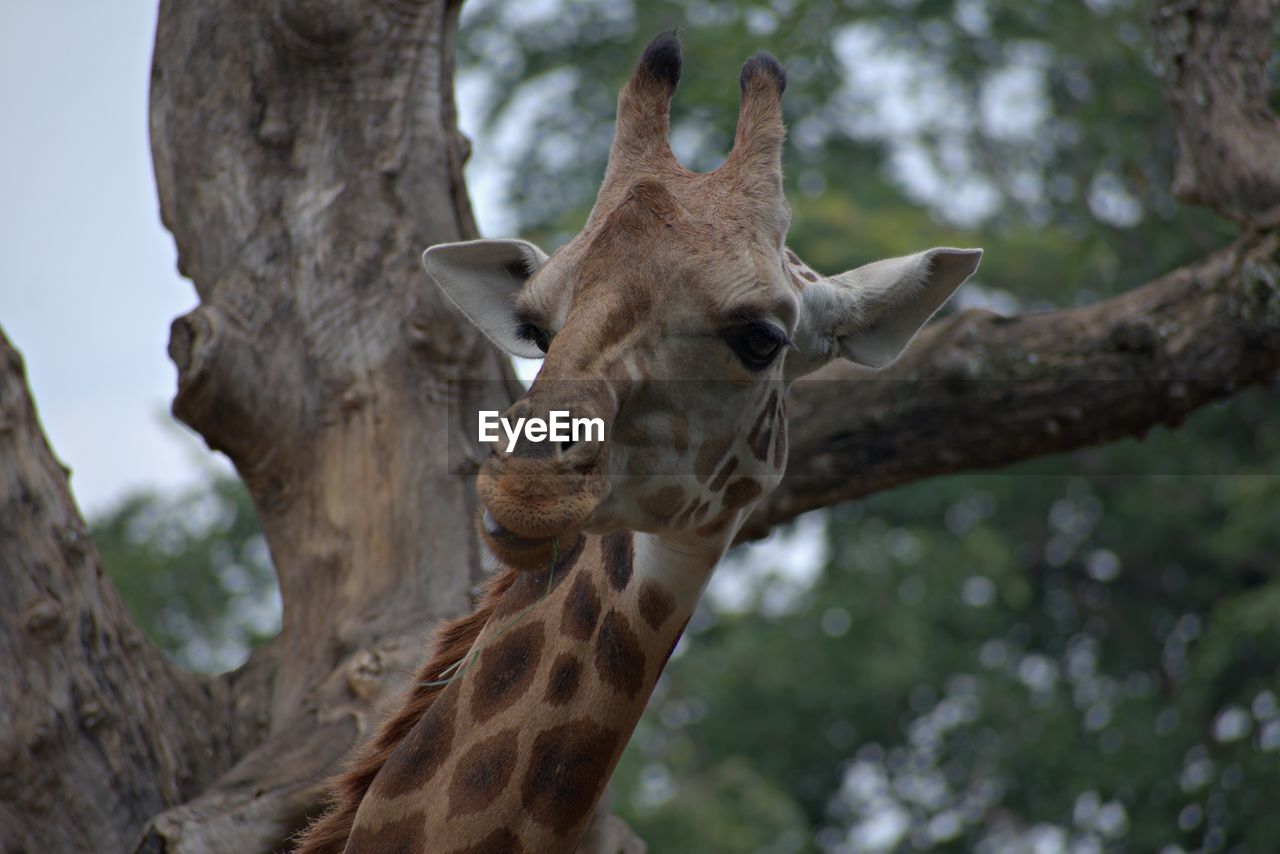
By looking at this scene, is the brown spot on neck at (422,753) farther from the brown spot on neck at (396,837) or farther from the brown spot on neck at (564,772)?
the brown spot on neck at (564,772)

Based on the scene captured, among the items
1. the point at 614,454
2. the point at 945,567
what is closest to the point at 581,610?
the point at 614,454

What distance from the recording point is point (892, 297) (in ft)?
12.4

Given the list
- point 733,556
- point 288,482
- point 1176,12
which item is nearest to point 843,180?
point 733,556

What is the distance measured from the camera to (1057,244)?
52.3 ft

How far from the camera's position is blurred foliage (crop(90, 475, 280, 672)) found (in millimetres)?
15711

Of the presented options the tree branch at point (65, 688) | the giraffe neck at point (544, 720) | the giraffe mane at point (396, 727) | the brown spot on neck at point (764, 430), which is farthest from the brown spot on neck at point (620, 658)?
the tree branch at point (65, 688)

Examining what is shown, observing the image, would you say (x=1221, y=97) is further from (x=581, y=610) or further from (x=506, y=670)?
(x=506, y=670)

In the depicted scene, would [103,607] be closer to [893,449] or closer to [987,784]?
[893,449]

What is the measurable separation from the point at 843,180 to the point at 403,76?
42.0ft

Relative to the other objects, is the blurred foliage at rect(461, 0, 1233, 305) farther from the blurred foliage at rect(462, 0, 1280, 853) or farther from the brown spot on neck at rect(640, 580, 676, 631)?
the brown spot on neck at rect(640, 580, 676, 631)

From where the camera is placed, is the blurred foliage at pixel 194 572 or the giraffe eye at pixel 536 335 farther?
the blurred foliage at pixel 194 572

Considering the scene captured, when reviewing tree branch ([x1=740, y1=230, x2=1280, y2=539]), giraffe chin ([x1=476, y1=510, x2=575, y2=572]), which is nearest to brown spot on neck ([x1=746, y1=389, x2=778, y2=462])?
giraffe chin ([x1=476, y1=510, x2=575, y2=572])

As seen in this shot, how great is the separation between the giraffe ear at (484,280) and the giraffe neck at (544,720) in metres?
0.74

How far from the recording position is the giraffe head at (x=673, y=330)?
9.84 feet
